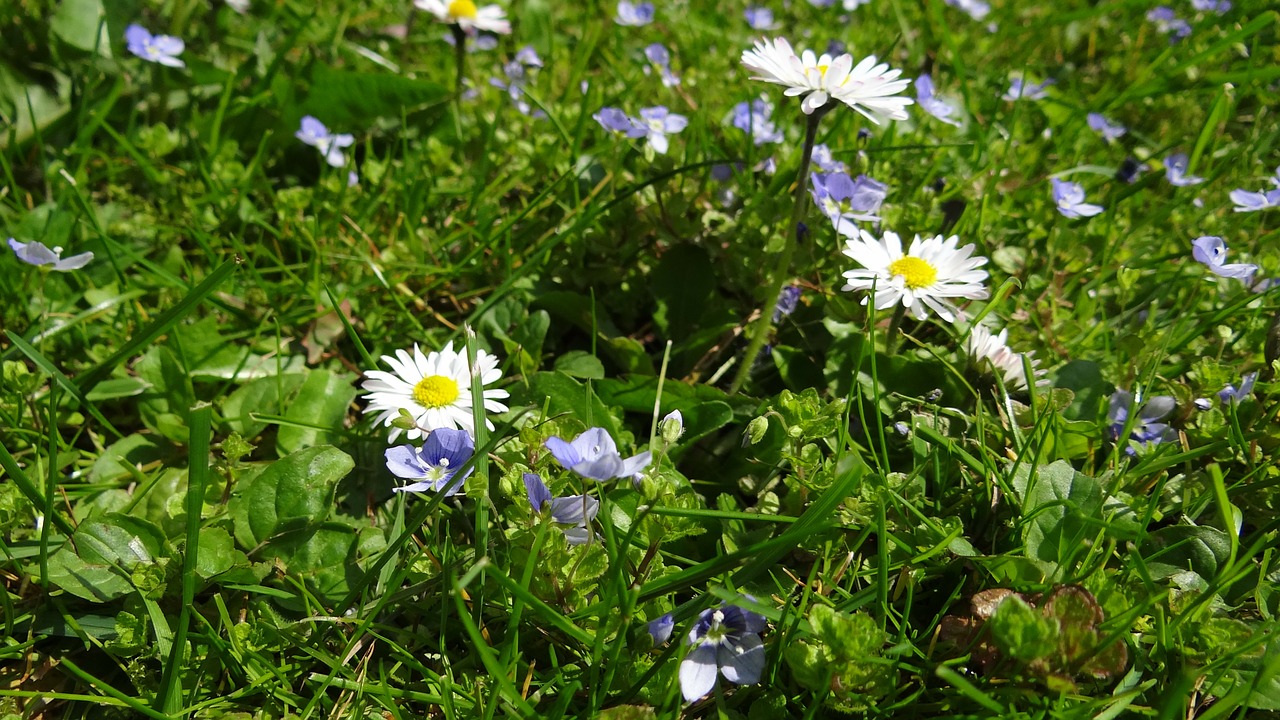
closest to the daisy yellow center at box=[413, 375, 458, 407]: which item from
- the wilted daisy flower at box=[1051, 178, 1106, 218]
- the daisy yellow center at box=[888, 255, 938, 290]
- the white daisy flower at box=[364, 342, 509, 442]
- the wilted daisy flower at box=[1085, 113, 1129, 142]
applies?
the white daisy flower at box=[364, 342, 509, 442]

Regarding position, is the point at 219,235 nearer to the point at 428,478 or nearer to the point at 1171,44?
the point at 428,478

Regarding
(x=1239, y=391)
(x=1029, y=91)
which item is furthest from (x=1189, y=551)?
(x=1029, y=91)

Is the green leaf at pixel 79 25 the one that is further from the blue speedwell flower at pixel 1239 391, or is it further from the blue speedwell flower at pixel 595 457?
the blue speedwell flower at pixel 1239 391

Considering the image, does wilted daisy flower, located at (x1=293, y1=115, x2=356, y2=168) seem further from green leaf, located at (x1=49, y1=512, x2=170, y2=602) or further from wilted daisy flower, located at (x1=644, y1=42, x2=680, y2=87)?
green leaf, located at (x1=49, y1=512, x2=170, y2=602)

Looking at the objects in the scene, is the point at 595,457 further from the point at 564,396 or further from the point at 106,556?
the point at 106,556

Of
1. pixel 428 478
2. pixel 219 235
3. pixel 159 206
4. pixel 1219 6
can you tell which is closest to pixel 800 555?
pixel 428 478

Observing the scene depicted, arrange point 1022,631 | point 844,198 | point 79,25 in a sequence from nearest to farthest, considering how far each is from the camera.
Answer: point 1022,631, point 844,198, point 79,25
